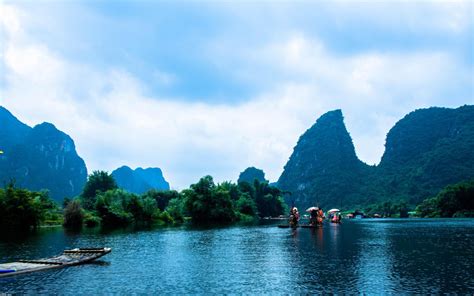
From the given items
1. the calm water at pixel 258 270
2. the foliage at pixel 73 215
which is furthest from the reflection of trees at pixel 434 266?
the foliage at pixel 73 215

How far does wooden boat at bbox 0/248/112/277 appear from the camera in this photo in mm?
26469

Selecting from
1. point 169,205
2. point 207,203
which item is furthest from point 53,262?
point 169,205

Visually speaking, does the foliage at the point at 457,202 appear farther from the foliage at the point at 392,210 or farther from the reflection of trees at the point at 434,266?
the reflection of trees at the point at 434,266

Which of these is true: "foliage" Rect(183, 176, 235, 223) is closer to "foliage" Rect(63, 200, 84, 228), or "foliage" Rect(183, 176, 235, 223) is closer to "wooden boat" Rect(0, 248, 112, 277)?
"foliage" Rect(63, 200, 84, 228)

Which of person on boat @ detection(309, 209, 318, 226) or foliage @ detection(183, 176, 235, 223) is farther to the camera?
foliage @ detection(183, 176, 235, 223)

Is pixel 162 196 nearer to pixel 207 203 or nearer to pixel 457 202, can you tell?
pixel 207 203

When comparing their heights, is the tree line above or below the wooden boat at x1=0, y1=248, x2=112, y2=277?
above

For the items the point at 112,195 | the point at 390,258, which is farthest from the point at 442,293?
the point at 112,195

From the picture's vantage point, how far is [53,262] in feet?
97.8

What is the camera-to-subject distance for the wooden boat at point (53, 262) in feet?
86.8

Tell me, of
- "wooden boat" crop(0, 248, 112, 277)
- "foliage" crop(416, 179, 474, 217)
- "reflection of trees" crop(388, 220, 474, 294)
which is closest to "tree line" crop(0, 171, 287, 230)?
"wooden boat" crop(0, 248, 112, 277)

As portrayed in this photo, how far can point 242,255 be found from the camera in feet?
123

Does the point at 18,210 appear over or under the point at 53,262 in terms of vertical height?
over

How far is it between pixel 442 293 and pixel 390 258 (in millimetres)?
13541
